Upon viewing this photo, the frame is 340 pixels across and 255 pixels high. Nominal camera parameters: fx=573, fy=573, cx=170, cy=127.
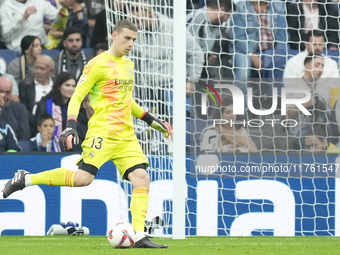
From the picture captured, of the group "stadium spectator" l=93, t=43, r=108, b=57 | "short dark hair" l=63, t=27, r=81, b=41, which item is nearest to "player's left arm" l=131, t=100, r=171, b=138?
"stadium spectator" l=93, t=43, r=108, b=57

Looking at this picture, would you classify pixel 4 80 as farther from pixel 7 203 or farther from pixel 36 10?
pixel 7 203

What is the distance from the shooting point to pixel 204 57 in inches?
299

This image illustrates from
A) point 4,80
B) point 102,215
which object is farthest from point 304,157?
point 4,80

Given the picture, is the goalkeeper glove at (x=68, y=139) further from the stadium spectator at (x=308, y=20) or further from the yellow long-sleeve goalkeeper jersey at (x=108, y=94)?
the stadium spectator at (x=308, y=20)

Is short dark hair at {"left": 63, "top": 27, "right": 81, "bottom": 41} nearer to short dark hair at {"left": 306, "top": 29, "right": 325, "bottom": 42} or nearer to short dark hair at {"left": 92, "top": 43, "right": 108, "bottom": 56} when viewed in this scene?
short dark hair at {"left": 92, "top": 43, "right": 108, "bottom": 56}

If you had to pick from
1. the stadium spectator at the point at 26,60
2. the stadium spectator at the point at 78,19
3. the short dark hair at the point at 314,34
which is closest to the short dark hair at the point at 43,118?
the stadium spectator at the point at 26,60

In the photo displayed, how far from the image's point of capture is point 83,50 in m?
7.78

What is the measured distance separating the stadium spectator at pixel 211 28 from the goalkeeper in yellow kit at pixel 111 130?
327 centimetres

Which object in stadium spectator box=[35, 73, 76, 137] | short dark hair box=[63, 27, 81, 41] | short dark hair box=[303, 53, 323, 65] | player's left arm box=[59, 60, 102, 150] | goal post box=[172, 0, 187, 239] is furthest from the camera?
short dark hair box=[63, 27, 81, 41]

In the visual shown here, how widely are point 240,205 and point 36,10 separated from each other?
157 inches

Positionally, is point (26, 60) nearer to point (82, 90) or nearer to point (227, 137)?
point (227, 137)

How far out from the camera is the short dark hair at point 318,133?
6961 millimetres

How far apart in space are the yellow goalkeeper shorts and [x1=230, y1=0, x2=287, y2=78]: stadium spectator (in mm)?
3495

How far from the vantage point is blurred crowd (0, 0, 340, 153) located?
7.08 metres
